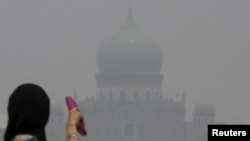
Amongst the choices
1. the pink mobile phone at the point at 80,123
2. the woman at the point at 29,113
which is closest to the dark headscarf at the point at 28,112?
the woman at the point at 29,113

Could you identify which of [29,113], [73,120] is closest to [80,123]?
[73,120]

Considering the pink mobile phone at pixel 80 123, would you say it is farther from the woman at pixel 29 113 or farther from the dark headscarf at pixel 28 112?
the dark headscarf at pixel 28 112

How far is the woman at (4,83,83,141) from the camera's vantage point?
5.57 meters

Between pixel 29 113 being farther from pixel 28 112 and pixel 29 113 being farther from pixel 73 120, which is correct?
pixel 73 120

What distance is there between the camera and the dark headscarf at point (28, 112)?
5586 mm

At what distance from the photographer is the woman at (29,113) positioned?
5.57 m

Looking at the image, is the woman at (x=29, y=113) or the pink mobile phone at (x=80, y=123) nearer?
the woman at (x=29, y=113)

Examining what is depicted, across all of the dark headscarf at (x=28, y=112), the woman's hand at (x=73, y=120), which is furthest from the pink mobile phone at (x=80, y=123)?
the dark headscarf at (x=28, y=112)

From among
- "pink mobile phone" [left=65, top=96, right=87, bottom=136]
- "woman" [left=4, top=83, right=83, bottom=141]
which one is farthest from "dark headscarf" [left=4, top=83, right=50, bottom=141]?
"pink mobile phone" [left=65, top=96, right=87, bottom=136]

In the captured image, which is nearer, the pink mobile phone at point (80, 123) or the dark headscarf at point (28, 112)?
the dark headscarf at point (28, 112)

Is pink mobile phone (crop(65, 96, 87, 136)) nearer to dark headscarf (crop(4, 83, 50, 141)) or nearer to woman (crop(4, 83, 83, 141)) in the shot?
woman (crop(4, 83, 83, 141))

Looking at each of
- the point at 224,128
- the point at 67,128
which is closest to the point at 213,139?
the point at 224,128

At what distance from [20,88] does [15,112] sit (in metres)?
0.11

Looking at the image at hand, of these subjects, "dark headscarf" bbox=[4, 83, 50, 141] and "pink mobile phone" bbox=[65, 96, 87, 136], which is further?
"pink mobile phone" bbox=[65, 96, 87, 136]
